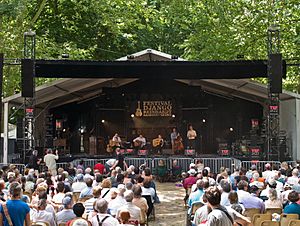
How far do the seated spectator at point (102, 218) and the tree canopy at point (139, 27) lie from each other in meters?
14.6

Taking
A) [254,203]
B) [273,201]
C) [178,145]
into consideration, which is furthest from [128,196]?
[178,145]

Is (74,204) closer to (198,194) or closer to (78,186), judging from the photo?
(198,194)

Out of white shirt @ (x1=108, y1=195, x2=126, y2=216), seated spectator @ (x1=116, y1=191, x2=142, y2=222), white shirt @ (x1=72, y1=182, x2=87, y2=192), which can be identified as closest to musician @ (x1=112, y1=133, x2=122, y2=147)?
white shirt @ (x1=72, y1=182, x2=87, y2=192)

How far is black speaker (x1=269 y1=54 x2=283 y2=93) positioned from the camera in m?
15.2

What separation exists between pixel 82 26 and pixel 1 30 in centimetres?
574

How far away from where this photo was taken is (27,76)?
1532 centimetres

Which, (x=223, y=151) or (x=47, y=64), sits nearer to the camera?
(x=47, y=64)

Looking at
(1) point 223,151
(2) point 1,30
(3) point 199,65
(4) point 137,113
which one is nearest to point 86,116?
(4) point 137,113

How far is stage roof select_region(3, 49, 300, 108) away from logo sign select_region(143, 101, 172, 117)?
1583mm

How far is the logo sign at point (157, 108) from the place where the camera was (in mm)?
23219

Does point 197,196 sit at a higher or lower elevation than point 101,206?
lower

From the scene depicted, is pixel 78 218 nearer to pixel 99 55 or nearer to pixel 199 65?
pixel 199 65

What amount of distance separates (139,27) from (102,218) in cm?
1698

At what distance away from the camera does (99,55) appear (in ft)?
85.4
